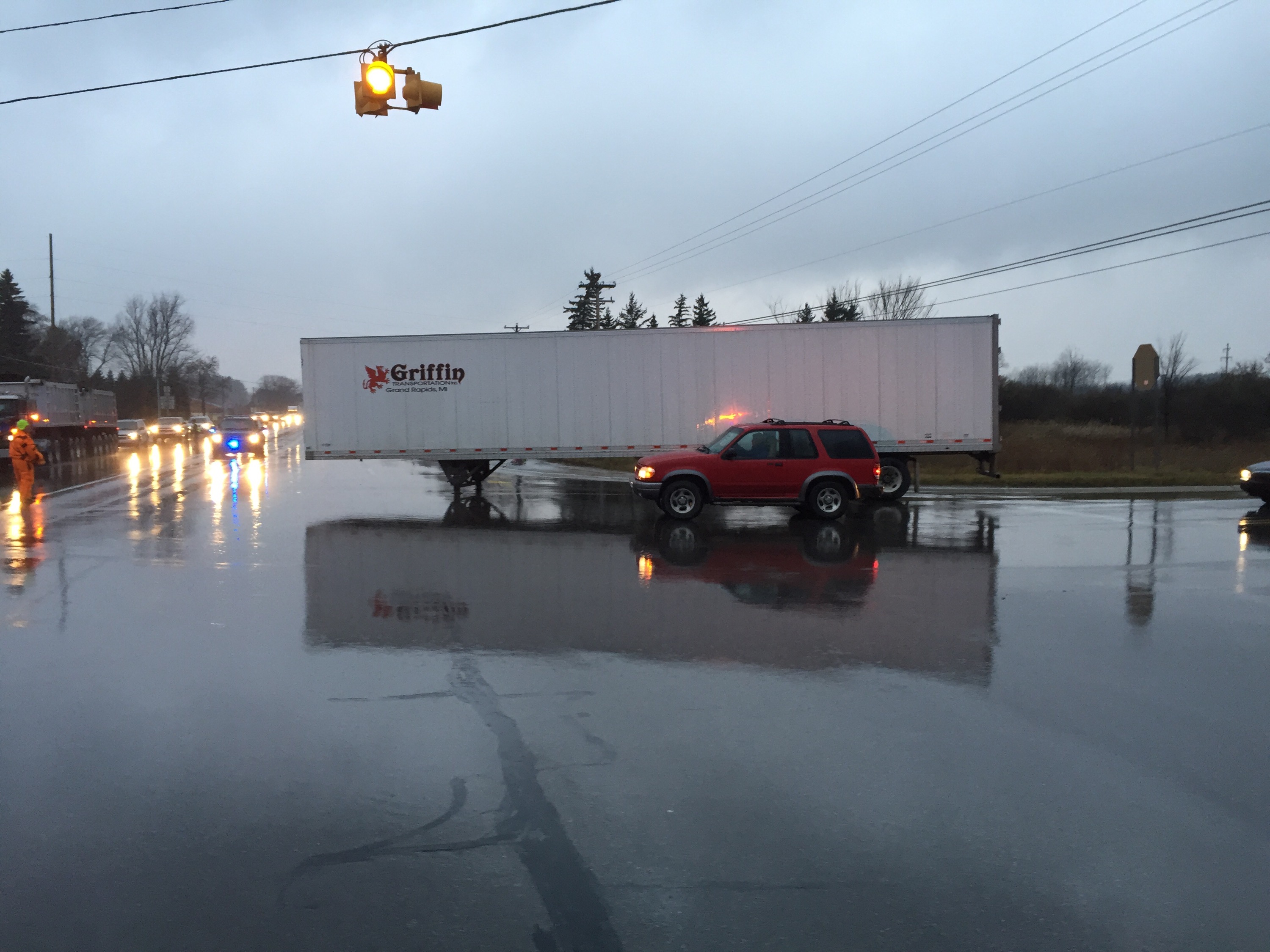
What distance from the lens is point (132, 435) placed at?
192ft

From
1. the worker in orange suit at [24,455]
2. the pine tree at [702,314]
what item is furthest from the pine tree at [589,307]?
the worker in orange suit at [24,455]

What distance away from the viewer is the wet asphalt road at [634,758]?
394cm

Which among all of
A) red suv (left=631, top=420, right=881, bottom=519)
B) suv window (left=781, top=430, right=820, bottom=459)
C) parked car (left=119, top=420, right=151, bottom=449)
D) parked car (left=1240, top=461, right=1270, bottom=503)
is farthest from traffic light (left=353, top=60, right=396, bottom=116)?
parked car (left=119, top=420, right=151, bottom=449)

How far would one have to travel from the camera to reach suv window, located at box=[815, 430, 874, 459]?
17.0 meters

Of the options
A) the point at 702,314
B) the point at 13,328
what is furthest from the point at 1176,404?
the point at 13,328

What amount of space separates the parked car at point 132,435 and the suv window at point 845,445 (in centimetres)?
5078

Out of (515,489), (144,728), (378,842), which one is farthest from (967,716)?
(515,489)

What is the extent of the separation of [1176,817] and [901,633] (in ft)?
12.9

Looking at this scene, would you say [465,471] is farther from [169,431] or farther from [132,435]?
[169,431]

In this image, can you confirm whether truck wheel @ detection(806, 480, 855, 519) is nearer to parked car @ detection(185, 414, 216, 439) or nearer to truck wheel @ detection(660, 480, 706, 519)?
truck wheel @ detection(660, 480, 706, 519)

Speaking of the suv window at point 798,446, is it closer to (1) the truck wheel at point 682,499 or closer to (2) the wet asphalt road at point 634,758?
(1) the truck wheel at point 682,499

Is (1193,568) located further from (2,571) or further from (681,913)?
(2,571)

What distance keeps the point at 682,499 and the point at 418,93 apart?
817 centimetres

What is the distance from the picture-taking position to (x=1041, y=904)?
401 centimetres
